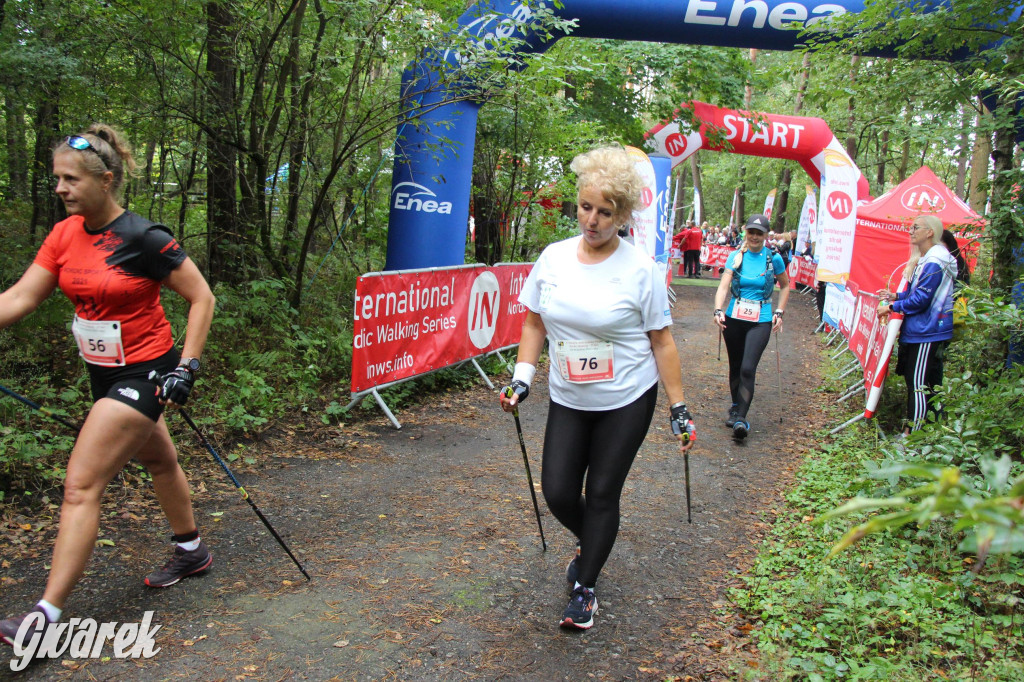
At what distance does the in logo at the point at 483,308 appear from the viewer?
28.0 feet

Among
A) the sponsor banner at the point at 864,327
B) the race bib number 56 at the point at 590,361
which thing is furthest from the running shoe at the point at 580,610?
the sponsor banner at the point at 864,327

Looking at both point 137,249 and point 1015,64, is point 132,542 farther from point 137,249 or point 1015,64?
point 1015,64

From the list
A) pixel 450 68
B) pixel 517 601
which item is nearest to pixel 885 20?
pixel 450 68

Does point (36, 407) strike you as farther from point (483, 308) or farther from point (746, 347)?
point (746, 347)

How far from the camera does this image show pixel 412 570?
4.08m

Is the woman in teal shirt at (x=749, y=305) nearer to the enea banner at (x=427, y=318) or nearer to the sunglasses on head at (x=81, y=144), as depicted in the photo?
the enea banner at (x=427, y=318)

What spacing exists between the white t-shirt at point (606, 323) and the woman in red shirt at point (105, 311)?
1702 mm

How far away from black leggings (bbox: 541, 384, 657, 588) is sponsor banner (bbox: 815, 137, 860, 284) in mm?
11562

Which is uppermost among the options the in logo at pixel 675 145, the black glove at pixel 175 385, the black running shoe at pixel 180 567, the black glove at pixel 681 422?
the in logo at pixel 675 145

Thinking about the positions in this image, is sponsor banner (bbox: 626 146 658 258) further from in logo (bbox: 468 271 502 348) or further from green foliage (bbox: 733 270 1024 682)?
green foliage (bbox: 733 270 1024 682)

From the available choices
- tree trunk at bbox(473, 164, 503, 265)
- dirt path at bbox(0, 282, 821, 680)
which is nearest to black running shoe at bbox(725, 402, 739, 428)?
dirt path at bbox(0, 282, 821, 680)

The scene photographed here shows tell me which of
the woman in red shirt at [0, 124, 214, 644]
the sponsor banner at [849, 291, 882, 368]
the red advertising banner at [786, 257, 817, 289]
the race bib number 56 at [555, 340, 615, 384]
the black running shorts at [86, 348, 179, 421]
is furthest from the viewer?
the red advertising banner at [786, 257, 817, 289]

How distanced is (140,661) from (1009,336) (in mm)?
5576

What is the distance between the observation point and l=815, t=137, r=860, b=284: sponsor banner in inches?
560
